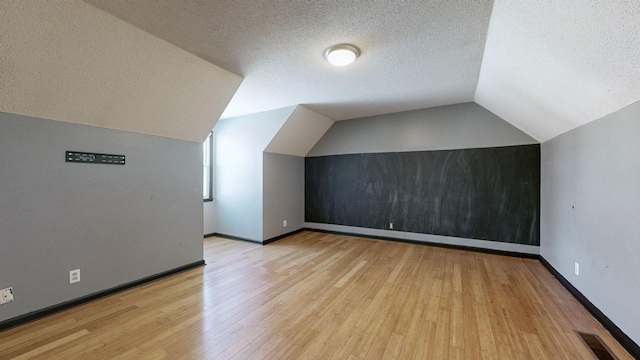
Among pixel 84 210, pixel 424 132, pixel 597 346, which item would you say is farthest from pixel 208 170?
pixel 597 346

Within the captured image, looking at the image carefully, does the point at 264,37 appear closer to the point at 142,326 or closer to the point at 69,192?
the point at 69,192

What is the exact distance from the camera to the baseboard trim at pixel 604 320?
1617 millimetres

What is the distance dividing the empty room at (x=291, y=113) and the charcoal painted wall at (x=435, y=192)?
39mm

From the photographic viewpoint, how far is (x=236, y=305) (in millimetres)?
2258

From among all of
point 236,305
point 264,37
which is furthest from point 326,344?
point 264,37

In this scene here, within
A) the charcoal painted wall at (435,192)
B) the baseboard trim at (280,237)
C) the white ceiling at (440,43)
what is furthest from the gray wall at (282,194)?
the white ceiling at (440,43)

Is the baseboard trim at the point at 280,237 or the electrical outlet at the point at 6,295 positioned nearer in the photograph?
the electrical outlet at the point at 6,295

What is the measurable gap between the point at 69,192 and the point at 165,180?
2.80 ft

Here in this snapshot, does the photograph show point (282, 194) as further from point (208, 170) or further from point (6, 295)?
point (6, 295)

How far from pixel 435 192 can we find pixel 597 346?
8.62 feet

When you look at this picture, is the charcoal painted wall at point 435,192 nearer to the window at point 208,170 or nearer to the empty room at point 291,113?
the empty room at point 291,113

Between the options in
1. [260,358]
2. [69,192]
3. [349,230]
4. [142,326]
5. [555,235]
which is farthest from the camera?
[349,230]

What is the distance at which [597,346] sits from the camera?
1688 millimetres

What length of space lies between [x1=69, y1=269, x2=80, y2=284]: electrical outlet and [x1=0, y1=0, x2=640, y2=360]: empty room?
1cm
